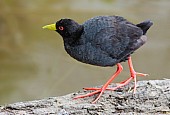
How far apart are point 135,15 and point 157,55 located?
1.10ft

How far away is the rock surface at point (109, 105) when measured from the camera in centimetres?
101

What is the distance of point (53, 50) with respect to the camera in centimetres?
228

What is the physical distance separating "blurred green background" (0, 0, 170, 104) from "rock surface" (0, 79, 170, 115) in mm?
963

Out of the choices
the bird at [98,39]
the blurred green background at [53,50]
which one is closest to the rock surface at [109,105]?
the bird at [98,39]

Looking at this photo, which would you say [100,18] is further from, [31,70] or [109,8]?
[109,8]

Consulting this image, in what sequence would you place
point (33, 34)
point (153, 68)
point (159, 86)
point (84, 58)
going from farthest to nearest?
point (33, 34) → point (153, 68) → point (159, 86) → point (84, 58)

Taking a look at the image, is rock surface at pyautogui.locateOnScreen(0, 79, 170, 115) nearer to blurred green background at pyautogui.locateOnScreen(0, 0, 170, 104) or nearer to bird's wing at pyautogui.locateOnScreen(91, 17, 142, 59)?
bird's wing at pyautogui.locateOnScreen(91, 17, 142, 59)

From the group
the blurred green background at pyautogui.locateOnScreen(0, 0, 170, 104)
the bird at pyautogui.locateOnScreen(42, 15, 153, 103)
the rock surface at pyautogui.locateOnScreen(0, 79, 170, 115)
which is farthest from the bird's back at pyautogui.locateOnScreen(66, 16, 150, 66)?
the blurred green background at pyautogui.locateOnScreen(0, 0, 170, 104)

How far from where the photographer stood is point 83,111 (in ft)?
3.31

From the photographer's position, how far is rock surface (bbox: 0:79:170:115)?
39.8 inches

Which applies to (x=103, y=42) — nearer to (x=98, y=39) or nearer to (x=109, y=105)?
(x=98, y=39)

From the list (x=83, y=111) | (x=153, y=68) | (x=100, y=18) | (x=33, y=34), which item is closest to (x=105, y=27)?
(x=100, y=18)

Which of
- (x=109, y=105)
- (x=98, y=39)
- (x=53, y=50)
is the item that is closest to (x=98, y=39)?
(x=98, y=39)

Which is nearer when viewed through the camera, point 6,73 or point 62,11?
point 6,73
